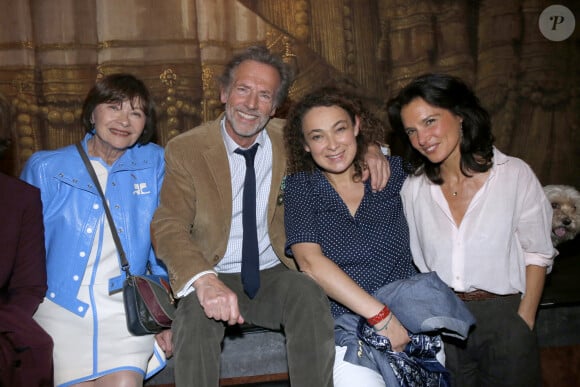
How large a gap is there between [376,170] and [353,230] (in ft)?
0.91

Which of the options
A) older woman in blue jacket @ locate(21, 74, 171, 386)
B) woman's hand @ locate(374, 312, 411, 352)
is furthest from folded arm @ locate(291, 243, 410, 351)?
older woman in blue jacket @ locate(21, 74, 171, 386)

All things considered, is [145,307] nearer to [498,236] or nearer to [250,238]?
[250,238]

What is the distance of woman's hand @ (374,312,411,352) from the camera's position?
2.12 metres

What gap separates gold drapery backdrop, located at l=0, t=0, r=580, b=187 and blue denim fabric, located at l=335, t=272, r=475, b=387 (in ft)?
7.30

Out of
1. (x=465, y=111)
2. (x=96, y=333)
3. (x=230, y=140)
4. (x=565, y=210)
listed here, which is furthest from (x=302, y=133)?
(x=565, y=210)

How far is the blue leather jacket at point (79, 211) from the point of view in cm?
238

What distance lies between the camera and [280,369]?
9.30ft

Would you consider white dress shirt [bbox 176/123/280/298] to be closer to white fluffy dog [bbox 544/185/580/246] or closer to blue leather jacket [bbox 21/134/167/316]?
blue leather jacket [bbox 21/134/167/316]

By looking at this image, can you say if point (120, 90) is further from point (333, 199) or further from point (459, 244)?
point (459, 244)

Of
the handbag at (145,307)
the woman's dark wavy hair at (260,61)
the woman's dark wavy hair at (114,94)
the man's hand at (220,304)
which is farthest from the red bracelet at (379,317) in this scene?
the woman's dark wavy hair at (114,94)

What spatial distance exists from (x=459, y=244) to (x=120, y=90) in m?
1.57

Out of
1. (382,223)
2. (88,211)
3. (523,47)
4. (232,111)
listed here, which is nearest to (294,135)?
(232,111)

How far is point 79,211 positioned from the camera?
7.98 ft

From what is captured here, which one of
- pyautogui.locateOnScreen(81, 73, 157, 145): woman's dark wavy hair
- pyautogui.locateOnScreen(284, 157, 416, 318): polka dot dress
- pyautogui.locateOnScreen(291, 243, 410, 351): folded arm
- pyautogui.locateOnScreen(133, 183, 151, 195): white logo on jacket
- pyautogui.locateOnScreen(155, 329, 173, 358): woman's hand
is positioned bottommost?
pyautogui.locateOnScreen(155, 329, 173, 358): woman's hand
